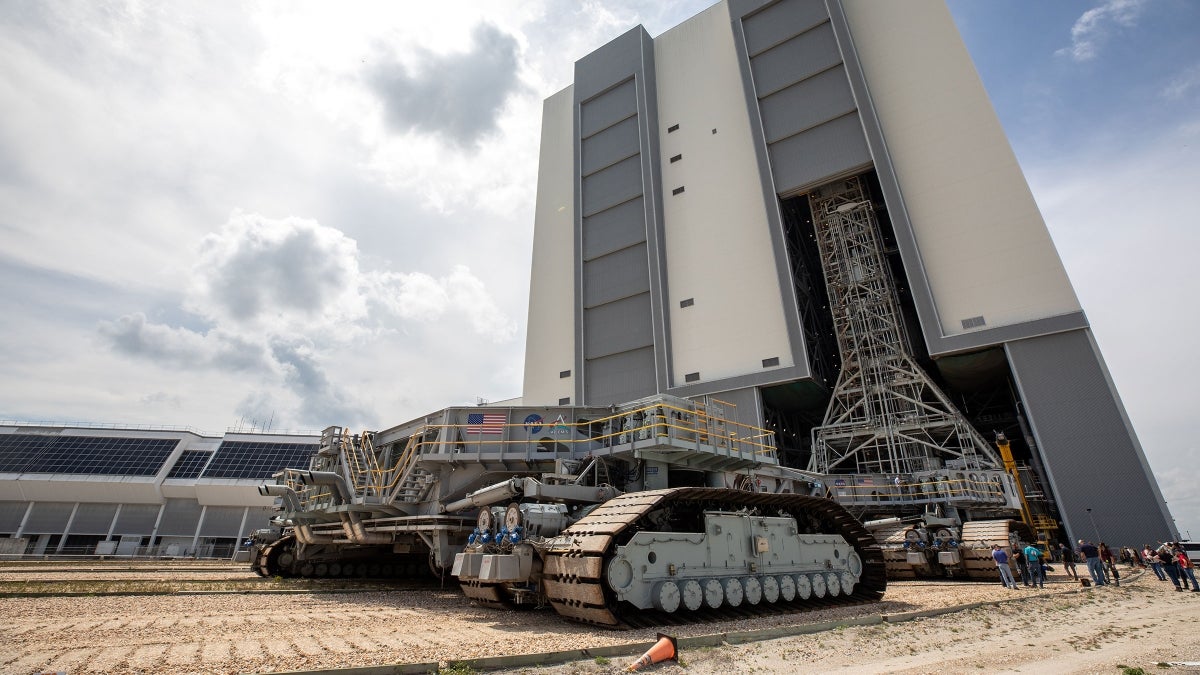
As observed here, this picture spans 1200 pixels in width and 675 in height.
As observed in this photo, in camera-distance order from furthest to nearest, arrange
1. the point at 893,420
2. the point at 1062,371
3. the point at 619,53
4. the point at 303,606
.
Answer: the point at 619,53
the point at 893,420
the point at 1062,371
the point at 303,606

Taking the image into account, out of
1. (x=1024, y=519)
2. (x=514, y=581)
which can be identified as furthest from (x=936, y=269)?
(x=514, y=581)

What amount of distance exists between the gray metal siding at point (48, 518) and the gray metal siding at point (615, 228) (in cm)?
4053

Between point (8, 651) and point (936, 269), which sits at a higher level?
point (936, 269)

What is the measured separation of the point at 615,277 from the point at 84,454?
42282mm

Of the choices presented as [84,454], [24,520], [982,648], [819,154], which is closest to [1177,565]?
[982,648]

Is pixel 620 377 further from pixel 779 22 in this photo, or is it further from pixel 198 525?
pixel 198 525

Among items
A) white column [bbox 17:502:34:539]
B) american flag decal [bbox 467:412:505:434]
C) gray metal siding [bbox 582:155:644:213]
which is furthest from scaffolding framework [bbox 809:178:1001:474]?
white column [bbox 17:502:34:539]

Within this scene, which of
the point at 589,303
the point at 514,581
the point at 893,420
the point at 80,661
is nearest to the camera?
the point at 80,661

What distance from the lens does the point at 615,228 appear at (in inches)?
1580

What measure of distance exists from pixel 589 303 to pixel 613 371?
564 centimetres

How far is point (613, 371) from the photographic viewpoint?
36750mm

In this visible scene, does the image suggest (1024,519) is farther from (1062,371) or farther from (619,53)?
(619,53)

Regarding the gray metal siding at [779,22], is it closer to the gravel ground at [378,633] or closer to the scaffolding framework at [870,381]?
the scaffolding framework at [870,381]

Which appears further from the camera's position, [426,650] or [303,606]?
[303,606]
